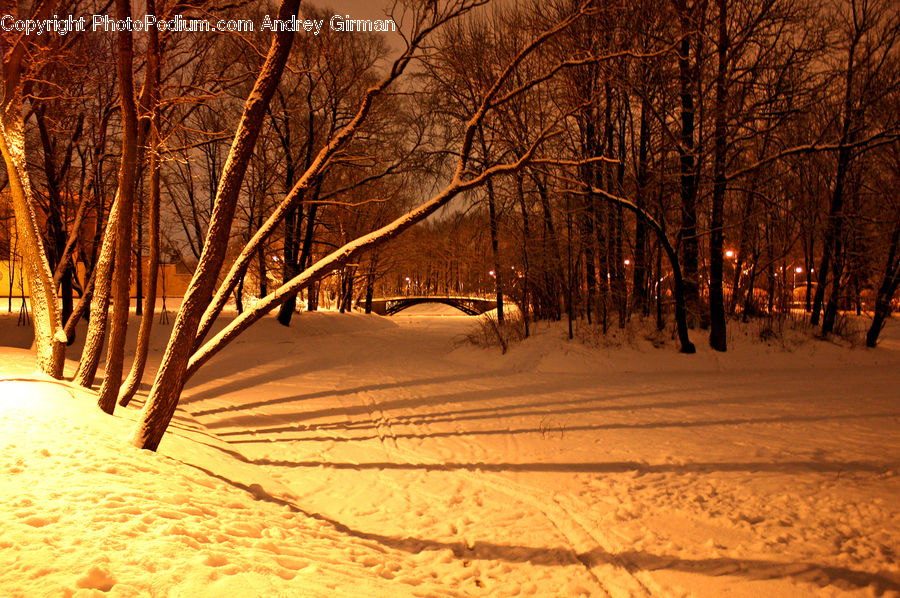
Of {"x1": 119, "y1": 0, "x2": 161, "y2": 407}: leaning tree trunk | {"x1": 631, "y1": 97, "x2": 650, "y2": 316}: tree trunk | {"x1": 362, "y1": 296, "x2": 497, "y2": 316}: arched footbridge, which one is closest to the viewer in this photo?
{"x1": 119, "y1": 0, "x2": 161, "y2": 407}: leaning tree trunk

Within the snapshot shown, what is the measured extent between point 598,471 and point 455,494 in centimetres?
171

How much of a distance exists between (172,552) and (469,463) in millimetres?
3831

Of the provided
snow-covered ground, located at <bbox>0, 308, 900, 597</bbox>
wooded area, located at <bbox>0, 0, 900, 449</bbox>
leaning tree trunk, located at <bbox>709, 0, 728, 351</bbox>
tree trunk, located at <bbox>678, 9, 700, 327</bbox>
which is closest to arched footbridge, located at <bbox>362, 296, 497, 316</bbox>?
wooded area, located at <bbox>0, 0, 900, 449</bbox>

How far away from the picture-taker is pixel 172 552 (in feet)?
8.84

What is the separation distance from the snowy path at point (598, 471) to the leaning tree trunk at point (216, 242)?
155cm

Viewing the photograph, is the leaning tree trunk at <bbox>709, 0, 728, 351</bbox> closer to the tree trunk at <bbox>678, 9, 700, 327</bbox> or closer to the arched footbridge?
the tree trunk at <bbox>678, 9, 700, 327</bbox>

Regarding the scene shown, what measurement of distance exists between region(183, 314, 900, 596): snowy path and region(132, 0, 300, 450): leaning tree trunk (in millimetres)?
1551

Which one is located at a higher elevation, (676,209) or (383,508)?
(676,209)

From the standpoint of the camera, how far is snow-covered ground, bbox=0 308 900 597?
2822 mm

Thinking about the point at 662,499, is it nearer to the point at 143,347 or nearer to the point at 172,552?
the point at 172,552

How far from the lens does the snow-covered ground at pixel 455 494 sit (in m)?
2.82

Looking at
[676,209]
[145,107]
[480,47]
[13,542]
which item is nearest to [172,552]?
[13,542]

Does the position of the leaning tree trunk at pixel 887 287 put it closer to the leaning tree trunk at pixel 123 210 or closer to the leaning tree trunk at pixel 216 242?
the leaning tree trunk at pixel 216 242

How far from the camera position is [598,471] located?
18.5 ft
